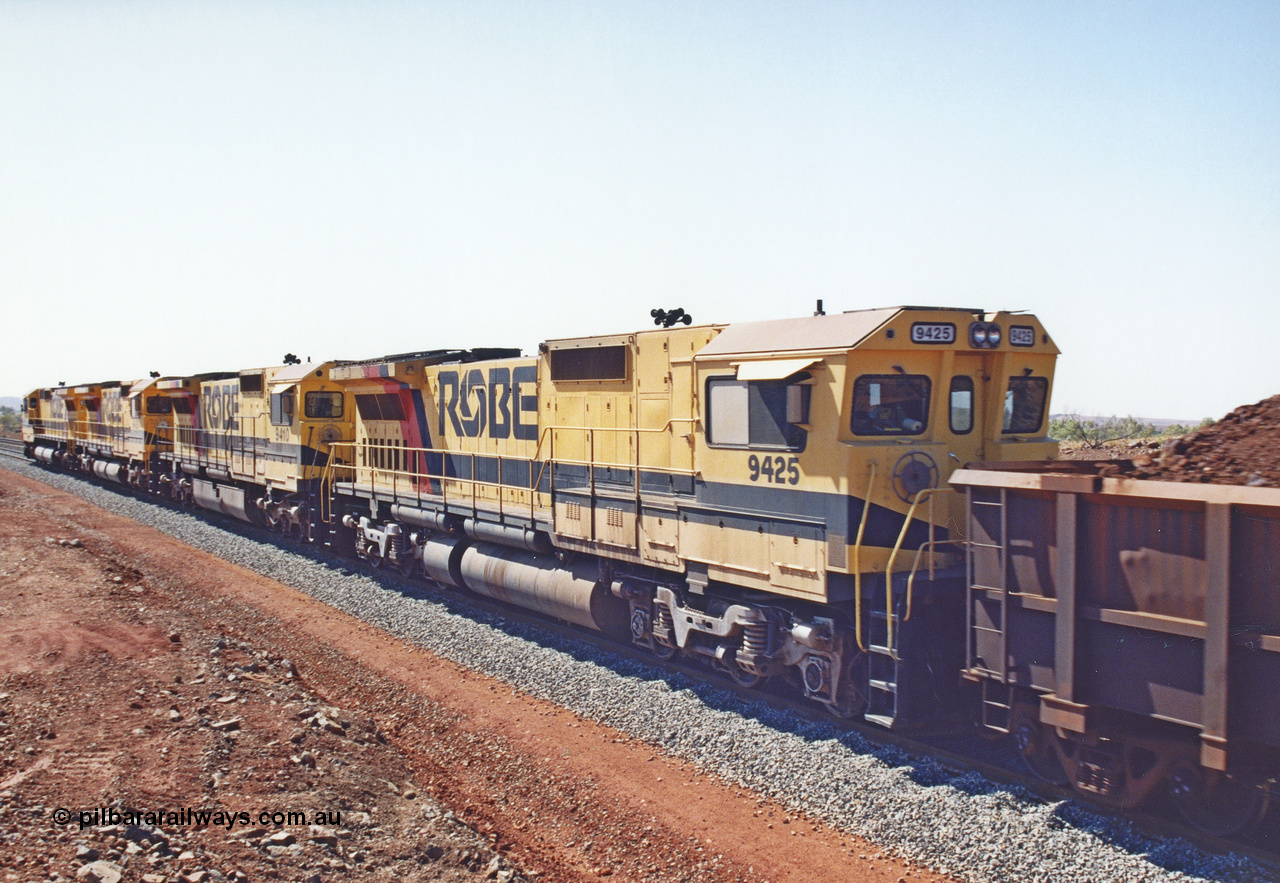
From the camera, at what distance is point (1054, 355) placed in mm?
9047

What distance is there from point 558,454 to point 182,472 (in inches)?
749

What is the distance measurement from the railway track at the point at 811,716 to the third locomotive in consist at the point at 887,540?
0.18 m

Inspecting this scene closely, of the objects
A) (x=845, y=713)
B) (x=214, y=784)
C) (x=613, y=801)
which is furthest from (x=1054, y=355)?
(x=214, y=784)

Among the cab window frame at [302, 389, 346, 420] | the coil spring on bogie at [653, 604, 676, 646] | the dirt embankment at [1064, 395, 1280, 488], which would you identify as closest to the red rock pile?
the dirt embankment at [1064, 395, 1280, 488]

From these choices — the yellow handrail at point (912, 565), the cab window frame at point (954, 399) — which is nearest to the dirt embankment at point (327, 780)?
the yellow handrail at point (912, 565)

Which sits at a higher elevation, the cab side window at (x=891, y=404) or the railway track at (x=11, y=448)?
the cab side window at (x=891, y=404)

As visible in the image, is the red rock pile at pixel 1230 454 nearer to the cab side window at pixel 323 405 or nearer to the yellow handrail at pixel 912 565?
the yellow handrail at pixel 912 565

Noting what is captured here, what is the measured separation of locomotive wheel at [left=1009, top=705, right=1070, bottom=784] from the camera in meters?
7.10

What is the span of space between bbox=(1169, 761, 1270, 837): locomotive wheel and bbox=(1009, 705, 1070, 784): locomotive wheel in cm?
80

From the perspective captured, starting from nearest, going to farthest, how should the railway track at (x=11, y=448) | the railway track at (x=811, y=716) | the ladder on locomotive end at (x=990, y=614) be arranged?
the railway track at (x=811, y=716), the ladder on locomotive end at (x=990, y=614), the railway track at (x=11, y=448)

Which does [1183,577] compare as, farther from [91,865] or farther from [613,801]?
[91,865]
